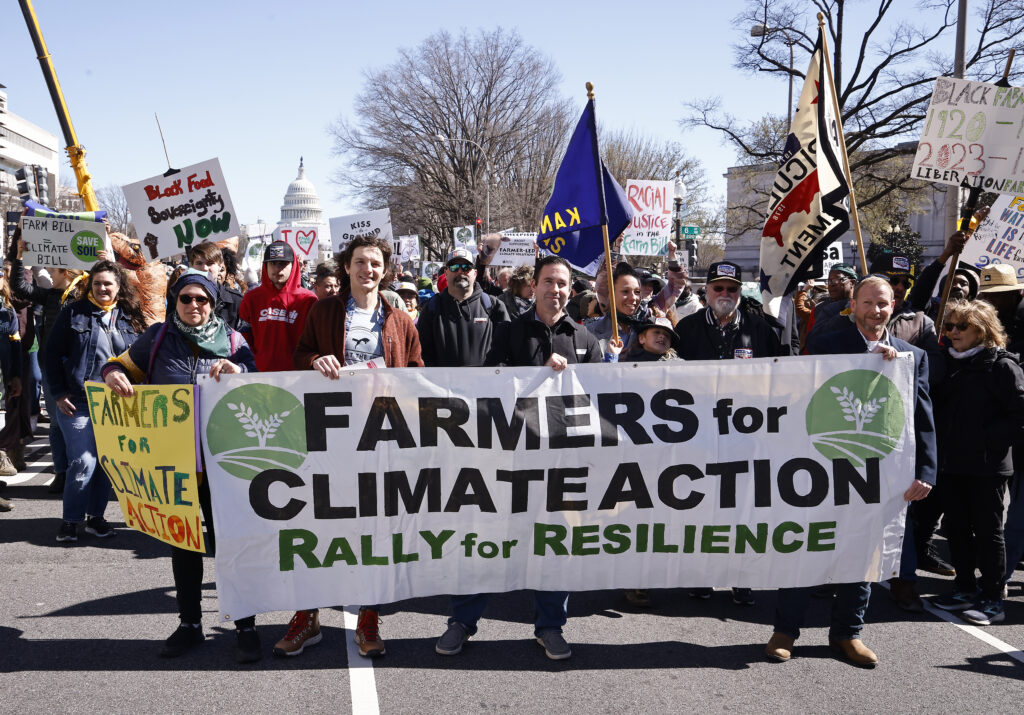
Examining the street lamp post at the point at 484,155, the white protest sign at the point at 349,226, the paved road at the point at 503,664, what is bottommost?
the paved road at the point at 503,664

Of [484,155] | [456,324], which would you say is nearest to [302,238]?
[456,324]

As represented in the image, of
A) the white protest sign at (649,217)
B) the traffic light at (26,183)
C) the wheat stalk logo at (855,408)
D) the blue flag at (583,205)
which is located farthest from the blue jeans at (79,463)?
the white protest sign at (649,217)

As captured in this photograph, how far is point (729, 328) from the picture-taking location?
5.09 metres

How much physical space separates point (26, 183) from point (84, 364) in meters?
8.50

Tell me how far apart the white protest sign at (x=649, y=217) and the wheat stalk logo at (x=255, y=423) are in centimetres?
1050

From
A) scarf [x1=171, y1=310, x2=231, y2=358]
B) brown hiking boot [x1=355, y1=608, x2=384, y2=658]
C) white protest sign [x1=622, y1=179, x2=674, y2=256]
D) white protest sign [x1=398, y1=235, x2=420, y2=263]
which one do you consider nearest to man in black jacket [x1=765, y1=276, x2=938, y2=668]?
brown hiking boot [x1=355, y1=608, x2=384, y2=658]

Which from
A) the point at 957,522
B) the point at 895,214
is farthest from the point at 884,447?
the point at 895,214

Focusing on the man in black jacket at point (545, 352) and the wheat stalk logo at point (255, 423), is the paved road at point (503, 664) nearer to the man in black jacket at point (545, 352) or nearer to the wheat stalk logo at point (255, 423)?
the man in black jacket at point (545, 352)

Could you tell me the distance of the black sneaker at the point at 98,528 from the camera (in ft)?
21.2

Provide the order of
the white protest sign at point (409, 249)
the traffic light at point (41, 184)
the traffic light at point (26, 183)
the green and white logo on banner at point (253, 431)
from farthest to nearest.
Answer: the white protest sign at point (409, 249)
the traffic light at point (41, 184)
the traffic light at point (26, 183)
the green and white logo on banner at point (253, 431)

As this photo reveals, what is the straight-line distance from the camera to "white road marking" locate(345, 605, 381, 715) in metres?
3.82

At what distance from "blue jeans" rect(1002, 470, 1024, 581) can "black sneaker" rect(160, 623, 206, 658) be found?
464 cm

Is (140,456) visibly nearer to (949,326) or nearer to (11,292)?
(949,326)

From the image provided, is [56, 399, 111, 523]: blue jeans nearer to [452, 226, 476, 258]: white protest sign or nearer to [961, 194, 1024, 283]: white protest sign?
→ [961, 194, 1024, 283]: white protest sign
